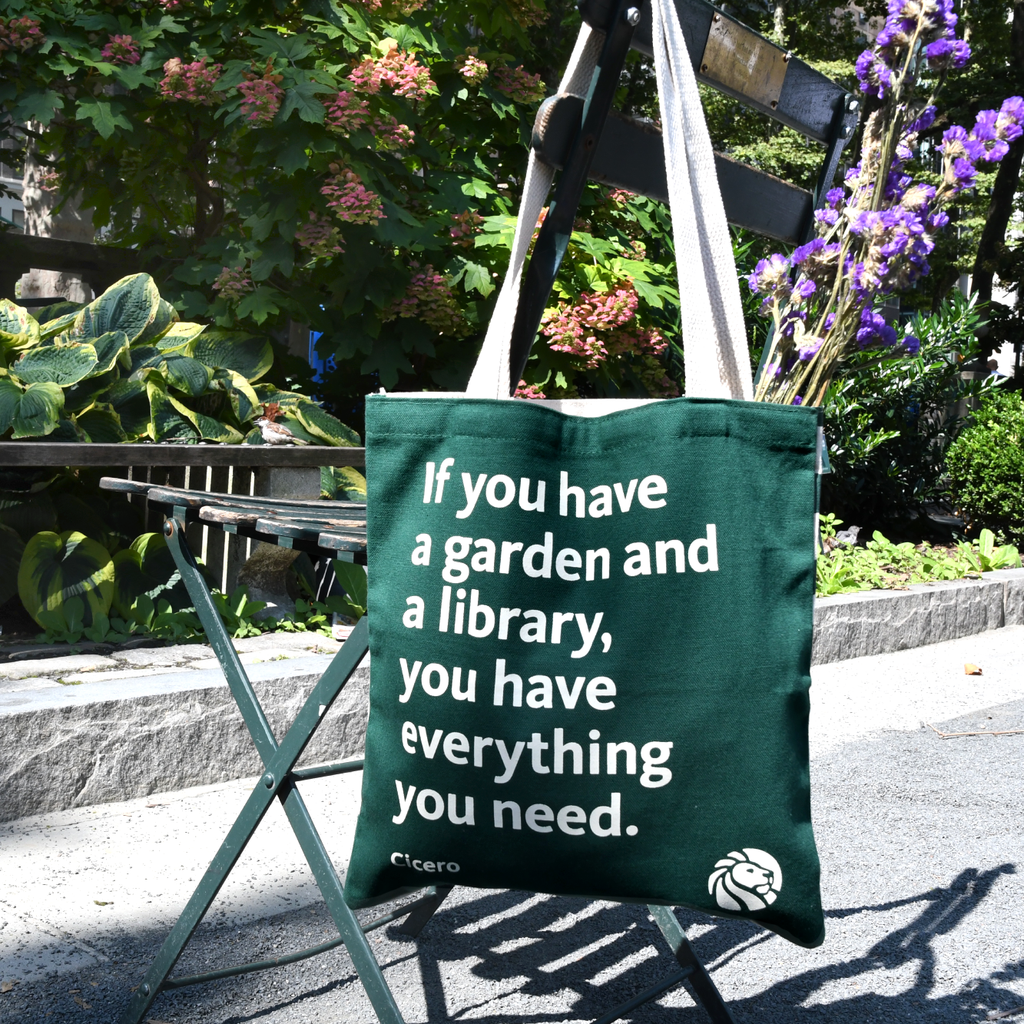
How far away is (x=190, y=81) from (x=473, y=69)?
1.39 m

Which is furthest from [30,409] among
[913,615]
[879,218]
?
[913,615]

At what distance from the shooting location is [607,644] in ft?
4.03

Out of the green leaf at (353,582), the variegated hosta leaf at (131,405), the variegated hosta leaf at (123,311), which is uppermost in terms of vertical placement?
the variegated hosta leaf at (123,311)

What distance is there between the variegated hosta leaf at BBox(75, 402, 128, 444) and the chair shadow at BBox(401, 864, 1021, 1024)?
2358 mm

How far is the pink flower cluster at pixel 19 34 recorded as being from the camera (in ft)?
15.6

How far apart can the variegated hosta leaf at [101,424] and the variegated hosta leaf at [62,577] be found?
0.51 m

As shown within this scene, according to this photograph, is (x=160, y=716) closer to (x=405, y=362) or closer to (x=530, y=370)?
(x=405, y=362)

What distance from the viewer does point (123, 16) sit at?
514cm

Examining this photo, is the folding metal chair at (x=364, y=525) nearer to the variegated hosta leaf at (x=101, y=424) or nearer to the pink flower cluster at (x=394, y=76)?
the variegated hosta leaf at (x=101, y=424)

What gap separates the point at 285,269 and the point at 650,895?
13.9 feet

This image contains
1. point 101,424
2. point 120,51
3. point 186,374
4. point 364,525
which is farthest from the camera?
point 120,51

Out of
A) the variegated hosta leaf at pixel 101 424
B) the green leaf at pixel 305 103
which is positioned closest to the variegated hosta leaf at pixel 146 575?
the variegated hosta leaf at pixel 101 424

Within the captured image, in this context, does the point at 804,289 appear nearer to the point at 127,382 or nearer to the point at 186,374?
the point at 186,374

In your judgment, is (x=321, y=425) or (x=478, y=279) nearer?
(x=321, y=425)
